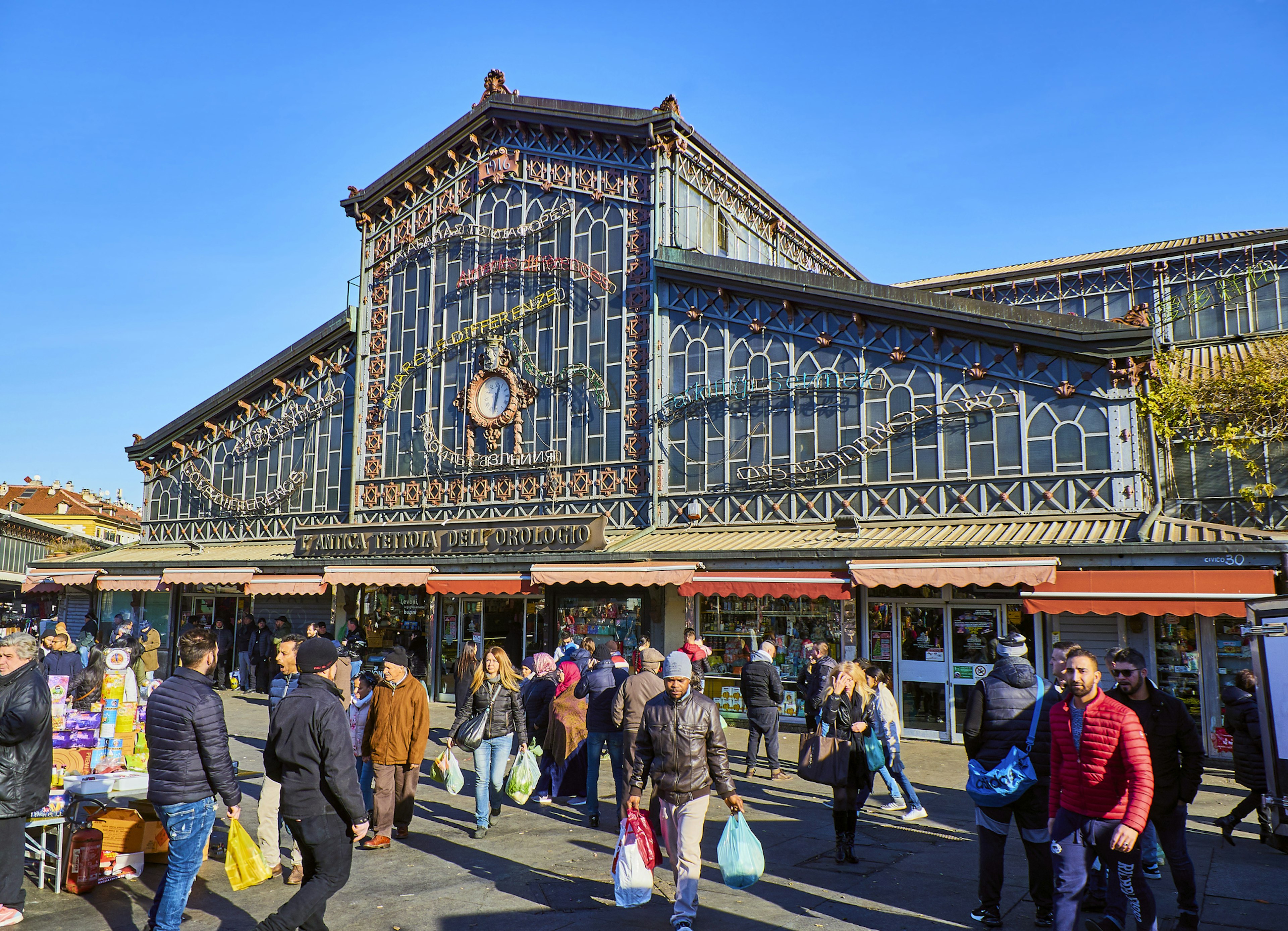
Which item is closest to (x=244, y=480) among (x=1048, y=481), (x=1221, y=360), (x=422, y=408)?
(x=422, y=408)

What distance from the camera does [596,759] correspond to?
31.2 feet

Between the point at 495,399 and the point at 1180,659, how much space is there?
563 inches

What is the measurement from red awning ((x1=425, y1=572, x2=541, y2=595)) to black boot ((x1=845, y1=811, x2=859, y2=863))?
36.1 feet

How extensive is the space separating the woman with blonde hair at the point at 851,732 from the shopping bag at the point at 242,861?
4.48 m

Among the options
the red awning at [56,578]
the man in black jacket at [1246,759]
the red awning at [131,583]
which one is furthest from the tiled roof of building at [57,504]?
the man in black jacket at [1246,759]

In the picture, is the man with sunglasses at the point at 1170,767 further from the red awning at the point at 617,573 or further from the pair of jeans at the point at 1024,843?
the red awning at the point at 617,573

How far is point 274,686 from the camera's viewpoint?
9.69m

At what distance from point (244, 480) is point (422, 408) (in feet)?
21.9

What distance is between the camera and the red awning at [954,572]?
13.1 metres

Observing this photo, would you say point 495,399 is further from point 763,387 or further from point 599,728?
point 599,728

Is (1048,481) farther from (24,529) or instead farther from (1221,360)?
(24,529)

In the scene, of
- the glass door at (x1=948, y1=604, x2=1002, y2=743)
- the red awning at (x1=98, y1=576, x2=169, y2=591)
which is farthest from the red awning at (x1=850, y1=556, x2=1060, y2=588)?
the red awning at (x1=98, y1=576, x2=169, y2=591)

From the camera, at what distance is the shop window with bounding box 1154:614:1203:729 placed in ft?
43.5

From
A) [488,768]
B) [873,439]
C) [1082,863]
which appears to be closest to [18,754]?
[488,768]
